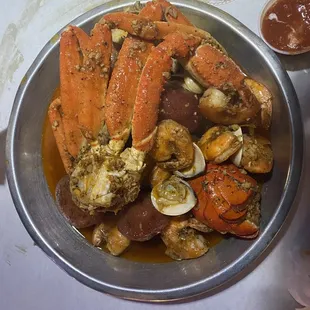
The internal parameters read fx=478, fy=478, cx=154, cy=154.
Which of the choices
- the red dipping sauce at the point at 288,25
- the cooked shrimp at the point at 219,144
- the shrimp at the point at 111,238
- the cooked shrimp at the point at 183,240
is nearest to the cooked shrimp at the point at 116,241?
the shrimp at the point at 111,238

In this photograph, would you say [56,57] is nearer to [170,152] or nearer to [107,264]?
[170,152]

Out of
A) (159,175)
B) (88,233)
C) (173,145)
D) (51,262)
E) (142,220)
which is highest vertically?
(173,145)

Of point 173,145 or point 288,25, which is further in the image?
point 288,25

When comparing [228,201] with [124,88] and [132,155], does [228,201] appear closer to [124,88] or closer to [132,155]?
[132,155]

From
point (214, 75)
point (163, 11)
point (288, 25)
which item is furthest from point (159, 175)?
point (288, 25)

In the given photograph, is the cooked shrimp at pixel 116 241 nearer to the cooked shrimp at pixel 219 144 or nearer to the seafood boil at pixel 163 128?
the seafood boil at pixel 163 128

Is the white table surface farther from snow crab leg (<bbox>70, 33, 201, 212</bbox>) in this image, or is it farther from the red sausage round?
snow crab leg (<bbox>70, 33, 201, 212</bbox>)

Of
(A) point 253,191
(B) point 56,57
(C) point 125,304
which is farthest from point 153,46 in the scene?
(C) point 125,304
